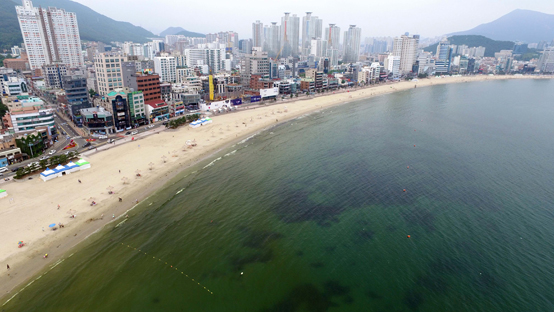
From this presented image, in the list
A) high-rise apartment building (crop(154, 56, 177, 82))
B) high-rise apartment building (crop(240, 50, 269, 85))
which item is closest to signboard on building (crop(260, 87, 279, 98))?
high-rise apartment building (crop(240, 50, 269, 85))

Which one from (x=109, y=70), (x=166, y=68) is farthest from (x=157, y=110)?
(x=166, y=68)

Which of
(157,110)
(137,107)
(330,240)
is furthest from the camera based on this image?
(157,110)

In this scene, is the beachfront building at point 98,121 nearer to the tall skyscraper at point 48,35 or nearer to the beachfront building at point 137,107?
the beachfront building at point 137,107

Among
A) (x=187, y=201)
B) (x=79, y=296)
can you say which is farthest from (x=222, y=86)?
(x=79, y=296)

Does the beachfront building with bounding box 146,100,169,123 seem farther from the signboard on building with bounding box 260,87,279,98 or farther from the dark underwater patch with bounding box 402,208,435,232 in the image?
the dark underwater patch with bounding box 402,208,435,232

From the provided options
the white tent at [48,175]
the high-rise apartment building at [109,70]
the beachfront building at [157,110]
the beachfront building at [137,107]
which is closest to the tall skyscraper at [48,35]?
the high-rise apartment building at [109,70]

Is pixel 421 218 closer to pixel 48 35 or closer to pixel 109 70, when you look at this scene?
pixel 109 70
